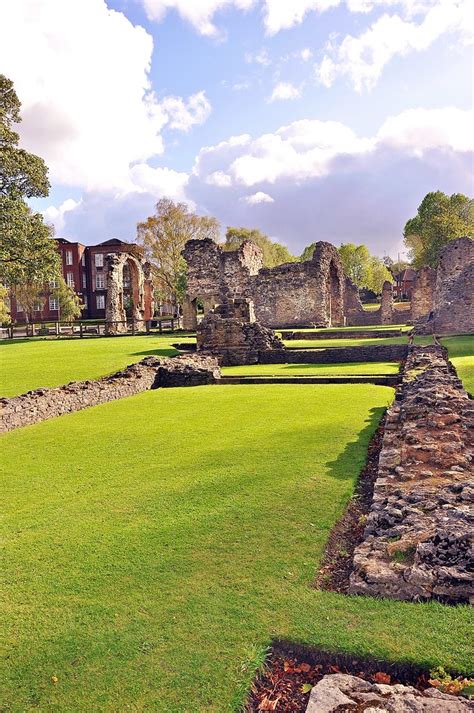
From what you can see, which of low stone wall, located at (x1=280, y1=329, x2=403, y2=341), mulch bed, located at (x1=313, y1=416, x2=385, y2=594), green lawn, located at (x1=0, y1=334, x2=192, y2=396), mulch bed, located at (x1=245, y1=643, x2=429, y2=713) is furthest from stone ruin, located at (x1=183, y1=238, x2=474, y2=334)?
mulch bed, located at (x1=245, y1=643, x2=429, y2=713)

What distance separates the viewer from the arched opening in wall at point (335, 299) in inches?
1612

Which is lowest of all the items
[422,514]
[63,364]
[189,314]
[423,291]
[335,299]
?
[422,514]

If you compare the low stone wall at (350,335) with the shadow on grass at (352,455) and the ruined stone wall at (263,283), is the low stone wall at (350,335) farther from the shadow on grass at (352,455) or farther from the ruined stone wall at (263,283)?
the shadow on grass at (352,455)

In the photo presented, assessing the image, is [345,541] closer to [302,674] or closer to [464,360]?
[302,674]

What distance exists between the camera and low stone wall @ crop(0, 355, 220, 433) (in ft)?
32.6

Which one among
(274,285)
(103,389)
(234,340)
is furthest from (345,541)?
(274,285)

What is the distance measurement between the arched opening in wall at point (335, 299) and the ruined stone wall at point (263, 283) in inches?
50.3

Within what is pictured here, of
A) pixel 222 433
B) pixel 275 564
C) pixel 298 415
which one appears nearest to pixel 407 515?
pixel 275 564

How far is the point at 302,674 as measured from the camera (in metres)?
2.62

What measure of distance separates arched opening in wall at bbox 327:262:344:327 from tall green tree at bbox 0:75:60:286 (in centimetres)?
2260

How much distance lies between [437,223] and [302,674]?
2134 inches

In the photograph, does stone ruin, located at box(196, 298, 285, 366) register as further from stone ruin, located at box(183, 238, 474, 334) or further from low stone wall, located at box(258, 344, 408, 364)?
stone ruin, located at box(183, 238, 474, 334)

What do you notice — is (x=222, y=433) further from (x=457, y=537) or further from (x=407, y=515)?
(x=457, y=537)

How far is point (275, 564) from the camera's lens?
365 cm
